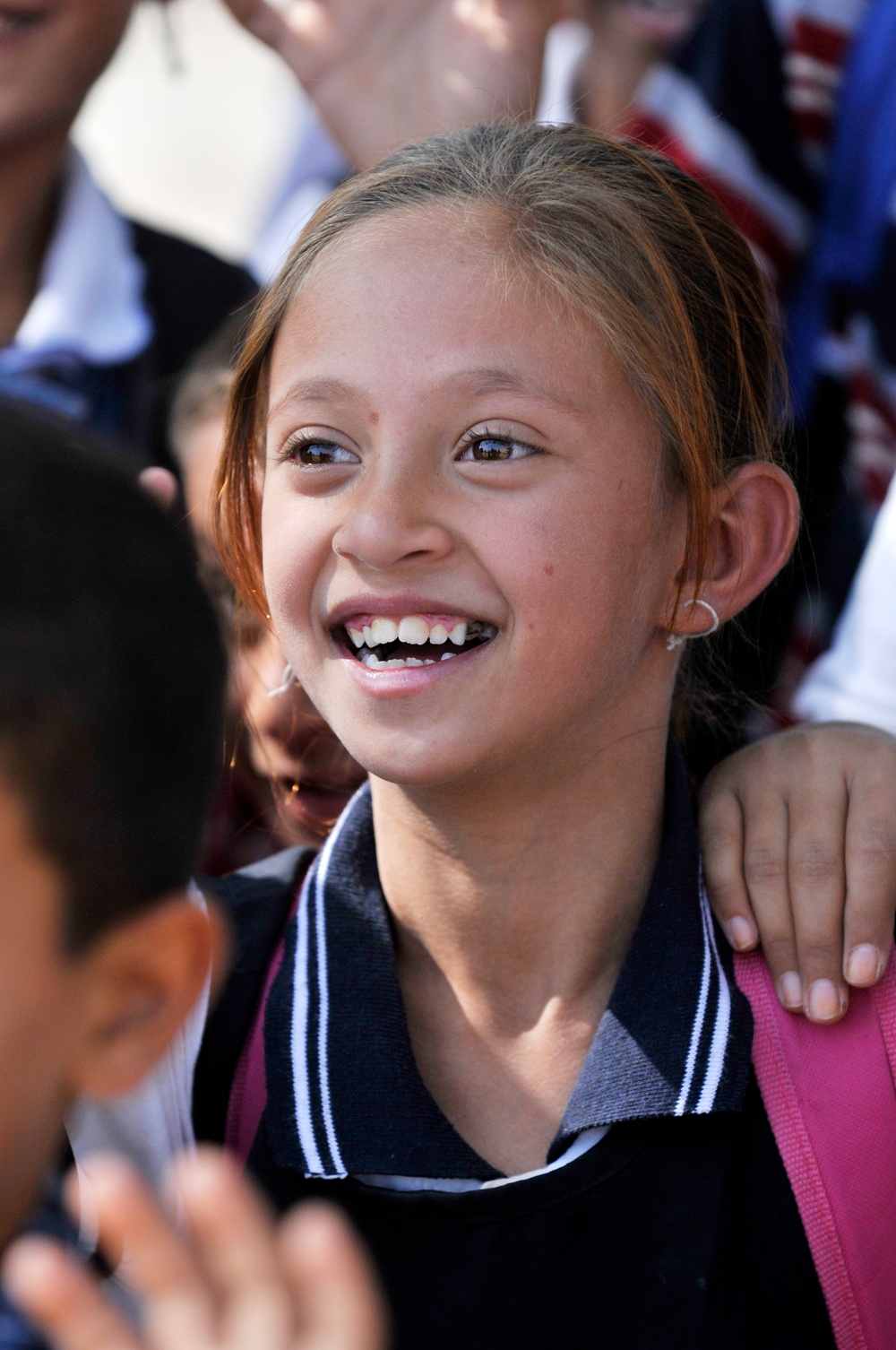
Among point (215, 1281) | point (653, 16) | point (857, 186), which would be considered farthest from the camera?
point (653, 16)

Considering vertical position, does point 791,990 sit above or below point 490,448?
below

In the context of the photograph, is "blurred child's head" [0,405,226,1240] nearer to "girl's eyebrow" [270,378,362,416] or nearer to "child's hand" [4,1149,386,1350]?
"child's hand" [4,1149,386,1350]

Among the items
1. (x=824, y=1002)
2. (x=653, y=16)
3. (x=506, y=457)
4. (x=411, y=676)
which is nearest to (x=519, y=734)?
(x=411, y=676)

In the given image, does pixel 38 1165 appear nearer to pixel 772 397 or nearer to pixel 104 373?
pixel 772 397

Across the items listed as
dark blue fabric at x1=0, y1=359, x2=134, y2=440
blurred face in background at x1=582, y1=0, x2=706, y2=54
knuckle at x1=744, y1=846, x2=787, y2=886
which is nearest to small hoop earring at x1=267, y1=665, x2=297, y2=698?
knuckle at x1=744, y1=846, x2=787, y2=886

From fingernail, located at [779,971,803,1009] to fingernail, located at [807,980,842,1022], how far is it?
0.05ft

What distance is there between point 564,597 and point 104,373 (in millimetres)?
1297

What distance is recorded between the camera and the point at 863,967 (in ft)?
4.07

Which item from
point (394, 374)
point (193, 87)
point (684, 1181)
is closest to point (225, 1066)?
point (684, 1181)

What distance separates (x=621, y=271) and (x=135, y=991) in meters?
0.73

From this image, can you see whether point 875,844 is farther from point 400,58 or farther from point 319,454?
point 400,58

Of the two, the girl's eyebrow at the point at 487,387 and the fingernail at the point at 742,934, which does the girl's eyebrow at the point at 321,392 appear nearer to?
the girl's eyebrow at the point at 487,387

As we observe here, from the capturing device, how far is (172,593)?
88 centimetres

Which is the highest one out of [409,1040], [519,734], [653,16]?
[653,16]
